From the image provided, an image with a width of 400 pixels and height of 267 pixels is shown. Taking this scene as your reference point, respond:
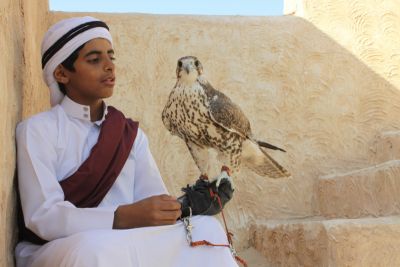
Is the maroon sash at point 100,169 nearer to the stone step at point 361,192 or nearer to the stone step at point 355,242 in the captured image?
the stone step at point 355,242

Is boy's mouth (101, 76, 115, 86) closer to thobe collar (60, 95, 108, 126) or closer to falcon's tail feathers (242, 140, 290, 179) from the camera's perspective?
thobe collar (60, 95, 108, 126)

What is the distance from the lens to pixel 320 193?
15.7ft

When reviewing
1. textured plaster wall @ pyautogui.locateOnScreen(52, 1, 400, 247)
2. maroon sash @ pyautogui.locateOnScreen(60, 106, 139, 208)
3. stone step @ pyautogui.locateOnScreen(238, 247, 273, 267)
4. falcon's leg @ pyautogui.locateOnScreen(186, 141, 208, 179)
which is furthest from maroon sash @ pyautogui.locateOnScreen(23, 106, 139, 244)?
textured plaster wall @ pyautogui.locateOnScreen(52, 1, 400, 247)

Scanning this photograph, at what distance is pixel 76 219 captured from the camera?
219 cm

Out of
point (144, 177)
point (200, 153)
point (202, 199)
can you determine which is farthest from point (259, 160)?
point (202, 199)

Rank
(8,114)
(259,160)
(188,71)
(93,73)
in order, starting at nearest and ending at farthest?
(8,114) → (93,73) → (188,71) → (259,160)

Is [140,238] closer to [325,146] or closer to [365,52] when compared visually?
[325,146]

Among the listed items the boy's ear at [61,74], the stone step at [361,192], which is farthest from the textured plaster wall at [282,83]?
the boy's ear at [61,74]

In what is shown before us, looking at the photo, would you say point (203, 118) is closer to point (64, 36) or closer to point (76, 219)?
point (64, 36)

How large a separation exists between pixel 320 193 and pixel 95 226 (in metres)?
2.81

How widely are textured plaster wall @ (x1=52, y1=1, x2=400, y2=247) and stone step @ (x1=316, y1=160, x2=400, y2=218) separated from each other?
170 millimetres

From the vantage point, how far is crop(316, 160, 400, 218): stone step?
421 centimetres

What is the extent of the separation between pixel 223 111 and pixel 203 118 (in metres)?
0.10

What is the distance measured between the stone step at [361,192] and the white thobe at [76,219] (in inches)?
81.5
